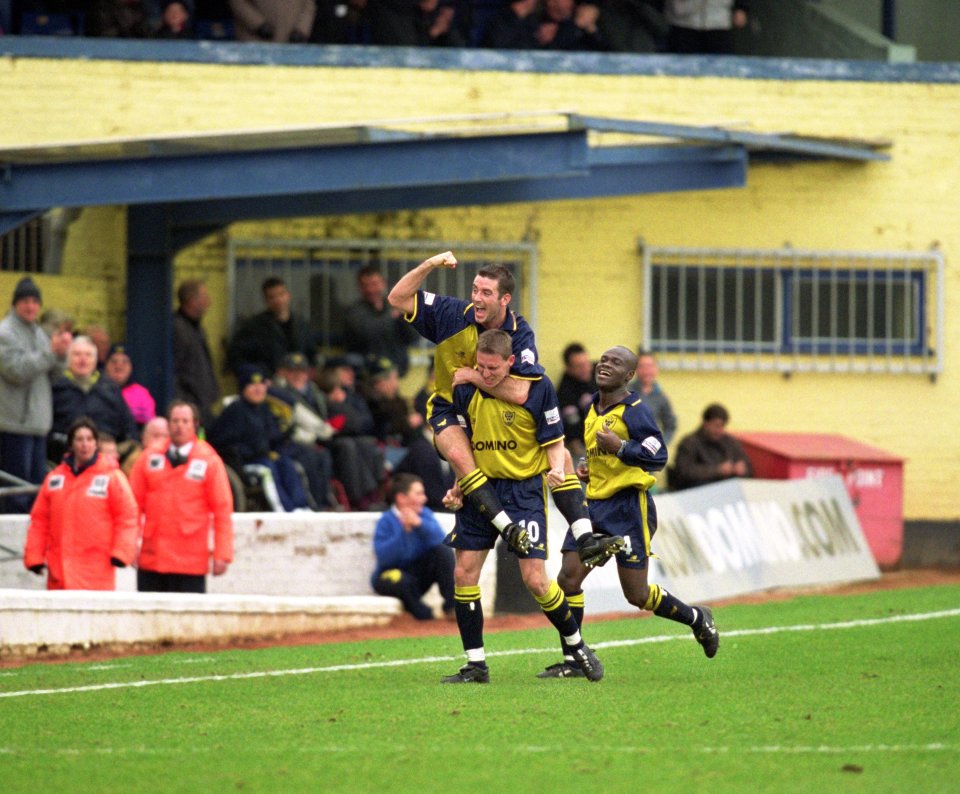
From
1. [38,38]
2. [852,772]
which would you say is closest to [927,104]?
[38,38]

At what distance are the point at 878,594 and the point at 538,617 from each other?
3.63 metres

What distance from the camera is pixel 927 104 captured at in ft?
69.6

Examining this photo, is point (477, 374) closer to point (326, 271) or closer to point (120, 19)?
point (326, 271)

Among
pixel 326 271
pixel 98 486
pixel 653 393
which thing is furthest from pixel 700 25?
pixel 98 486

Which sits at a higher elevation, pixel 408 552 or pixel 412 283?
pixel 412 283

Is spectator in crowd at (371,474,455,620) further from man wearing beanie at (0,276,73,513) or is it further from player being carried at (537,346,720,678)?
player being carried at (537,346,720,678)

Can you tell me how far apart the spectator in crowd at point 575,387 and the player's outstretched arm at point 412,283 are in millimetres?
8978

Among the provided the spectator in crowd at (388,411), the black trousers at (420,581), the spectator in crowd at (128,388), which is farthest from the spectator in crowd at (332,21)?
the black trousers at (420,581)

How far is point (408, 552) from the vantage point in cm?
1552

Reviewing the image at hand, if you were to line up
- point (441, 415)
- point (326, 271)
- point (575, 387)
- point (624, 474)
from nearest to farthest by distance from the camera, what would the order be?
point (441, 415)
point (624, 474)
point (575, 387)
point (326, 271)

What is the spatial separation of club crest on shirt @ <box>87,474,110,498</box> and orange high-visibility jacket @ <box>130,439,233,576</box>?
1.88 feet

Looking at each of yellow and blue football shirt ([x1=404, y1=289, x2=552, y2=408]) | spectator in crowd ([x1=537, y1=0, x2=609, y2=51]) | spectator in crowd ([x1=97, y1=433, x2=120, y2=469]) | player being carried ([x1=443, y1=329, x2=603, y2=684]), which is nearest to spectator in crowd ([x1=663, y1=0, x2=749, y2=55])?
spectator in crowd ([x1=537, y1=0, x2=609, y2=51])

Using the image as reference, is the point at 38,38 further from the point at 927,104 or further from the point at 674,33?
the point at 927,104

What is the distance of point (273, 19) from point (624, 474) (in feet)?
34.6
